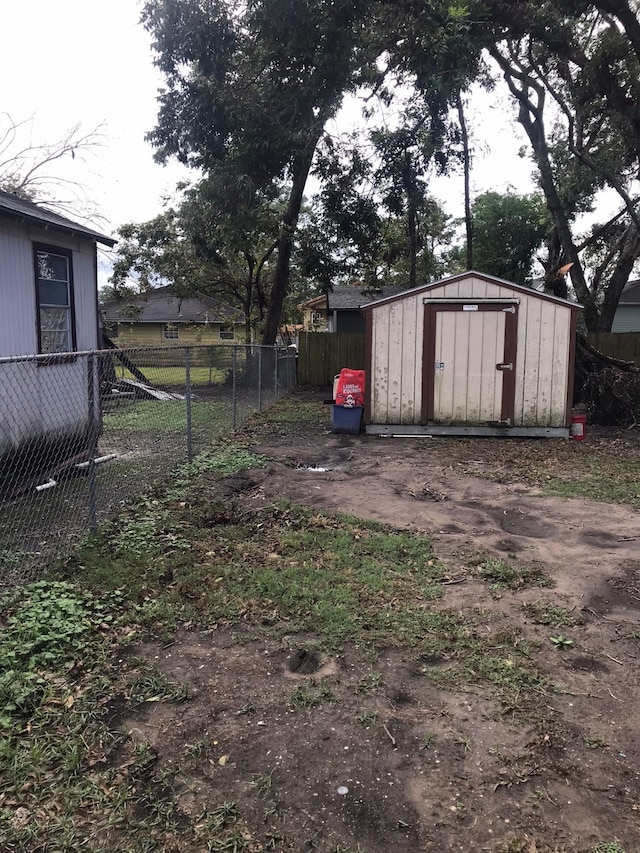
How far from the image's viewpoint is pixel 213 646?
3.28 meters

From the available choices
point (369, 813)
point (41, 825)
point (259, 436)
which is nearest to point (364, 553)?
point (369, 813)

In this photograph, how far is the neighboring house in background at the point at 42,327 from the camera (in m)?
6.61

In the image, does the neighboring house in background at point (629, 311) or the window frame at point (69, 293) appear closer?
the window frame at point (69, 293)

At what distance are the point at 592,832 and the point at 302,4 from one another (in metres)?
12.8

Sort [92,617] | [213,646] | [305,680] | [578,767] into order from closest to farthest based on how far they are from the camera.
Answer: [578,767] < [305,680] < [213,646] < [92,617]

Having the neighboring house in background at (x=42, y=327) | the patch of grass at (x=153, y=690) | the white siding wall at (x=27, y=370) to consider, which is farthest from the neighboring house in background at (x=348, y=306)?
the patch of grass at (x=153, y=690)

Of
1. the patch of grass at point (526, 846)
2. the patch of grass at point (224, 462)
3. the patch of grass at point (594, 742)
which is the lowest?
the patch of grass at point (526, 846)

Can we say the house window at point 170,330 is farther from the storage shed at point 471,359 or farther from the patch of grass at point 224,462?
the patch of grass at point 224,462

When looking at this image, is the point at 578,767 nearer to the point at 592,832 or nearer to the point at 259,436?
the point at 592,832

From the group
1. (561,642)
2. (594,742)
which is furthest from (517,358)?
(594,742)

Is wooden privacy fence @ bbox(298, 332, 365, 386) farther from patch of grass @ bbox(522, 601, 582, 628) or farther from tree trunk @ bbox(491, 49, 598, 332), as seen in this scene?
patch of grass @ bbox(522, 601, 582, 628)

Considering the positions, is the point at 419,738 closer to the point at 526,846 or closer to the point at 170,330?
the point at 526,846

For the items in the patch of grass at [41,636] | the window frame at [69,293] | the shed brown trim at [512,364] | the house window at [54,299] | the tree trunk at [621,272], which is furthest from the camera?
the tree trunk at [621,272]

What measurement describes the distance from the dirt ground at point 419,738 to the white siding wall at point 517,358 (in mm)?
6006
